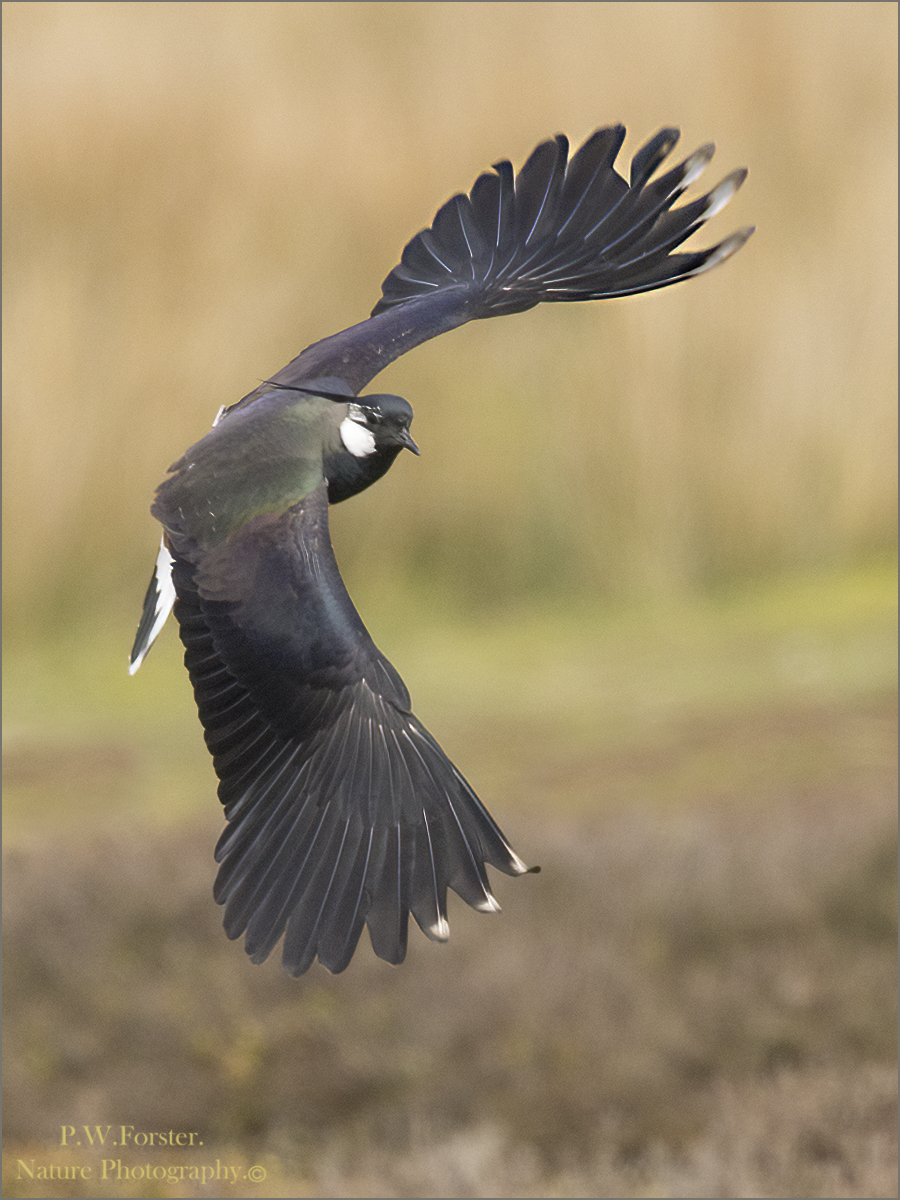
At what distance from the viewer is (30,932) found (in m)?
4.58

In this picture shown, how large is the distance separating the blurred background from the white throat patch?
237 centimetres

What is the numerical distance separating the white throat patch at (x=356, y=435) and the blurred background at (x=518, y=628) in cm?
237

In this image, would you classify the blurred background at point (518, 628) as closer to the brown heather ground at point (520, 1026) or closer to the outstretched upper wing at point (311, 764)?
the brown heather ground at point (520, 1026)

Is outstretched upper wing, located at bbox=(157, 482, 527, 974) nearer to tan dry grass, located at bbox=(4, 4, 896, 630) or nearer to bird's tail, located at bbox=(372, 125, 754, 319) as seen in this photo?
bird's tail, located at bbox=(372, 125, 754, 319)

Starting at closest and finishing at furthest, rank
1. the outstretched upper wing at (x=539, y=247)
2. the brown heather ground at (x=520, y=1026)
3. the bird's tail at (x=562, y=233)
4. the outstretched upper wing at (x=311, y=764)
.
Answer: the outstretched upper wing at (x=311, y=764) → the outstretched upper wing at (x=539, y=247) → the bird's tail at (x=562, y=233) → the brown heather ground at (x=520, y=1026)

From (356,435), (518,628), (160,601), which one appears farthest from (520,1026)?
(356,435)

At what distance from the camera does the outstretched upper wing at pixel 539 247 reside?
184 centimetres

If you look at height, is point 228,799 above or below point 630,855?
above

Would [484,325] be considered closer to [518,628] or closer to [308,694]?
[518,628]

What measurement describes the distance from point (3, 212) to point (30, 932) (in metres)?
2.49

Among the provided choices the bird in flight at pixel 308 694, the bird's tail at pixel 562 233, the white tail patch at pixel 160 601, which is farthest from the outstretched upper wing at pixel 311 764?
the bird's tail at pixel 562 233

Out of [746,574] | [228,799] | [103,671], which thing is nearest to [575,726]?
[746,574]

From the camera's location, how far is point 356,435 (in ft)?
5.38

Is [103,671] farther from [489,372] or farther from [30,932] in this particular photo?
[489,372]
